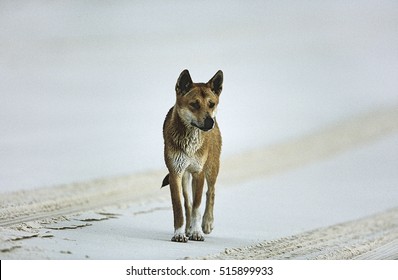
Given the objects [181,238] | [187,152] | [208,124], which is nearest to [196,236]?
[181,238]

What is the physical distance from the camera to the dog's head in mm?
5512

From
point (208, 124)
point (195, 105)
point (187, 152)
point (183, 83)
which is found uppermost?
point (183, 83)

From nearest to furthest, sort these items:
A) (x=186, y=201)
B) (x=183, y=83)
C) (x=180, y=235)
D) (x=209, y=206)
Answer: (x=183, y=83) → (x=180, y=235) → (x=186, y=201) → (x=209, y=206)

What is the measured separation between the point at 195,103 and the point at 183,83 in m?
0.16

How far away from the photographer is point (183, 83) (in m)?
5.58

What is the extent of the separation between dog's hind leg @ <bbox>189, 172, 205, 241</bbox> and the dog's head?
0.43 meters

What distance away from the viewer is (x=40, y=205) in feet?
22.1

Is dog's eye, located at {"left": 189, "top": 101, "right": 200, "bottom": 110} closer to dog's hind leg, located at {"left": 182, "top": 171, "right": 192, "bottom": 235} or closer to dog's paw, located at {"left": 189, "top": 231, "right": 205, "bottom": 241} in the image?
dog's hind leg, located at {"left": 182, "top": 171, "right": 192, "bottom": 235}

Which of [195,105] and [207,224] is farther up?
[195,105]

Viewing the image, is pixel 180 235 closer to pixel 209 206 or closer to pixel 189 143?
pixel 209 206

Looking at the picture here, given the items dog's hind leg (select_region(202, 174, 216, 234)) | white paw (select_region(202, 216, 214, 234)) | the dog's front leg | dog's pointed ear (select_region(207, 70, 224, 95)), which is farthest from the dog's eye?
white paw (select_region(202, 216, 214, 234))

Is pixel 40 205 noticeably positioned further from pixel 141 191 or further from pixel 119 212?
pixel 141 191

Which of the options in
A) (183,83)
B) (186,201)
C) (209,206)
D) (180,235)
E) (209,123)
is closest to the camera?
(209,123)

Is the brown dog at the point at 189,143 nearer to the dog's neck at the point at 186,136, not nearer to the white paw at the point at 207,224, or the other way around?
the dog's neck at the point at 186,136
